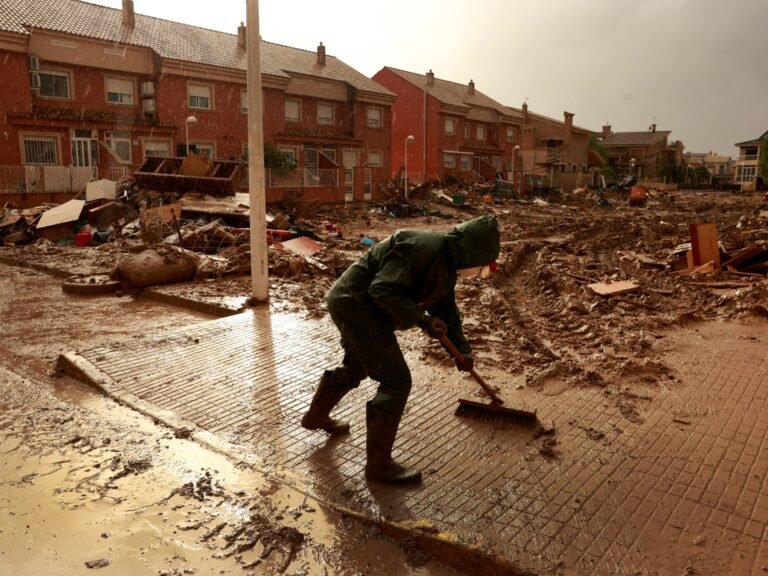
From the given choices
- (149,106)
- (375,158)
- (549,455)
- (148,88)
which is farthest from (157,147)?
(549,455)

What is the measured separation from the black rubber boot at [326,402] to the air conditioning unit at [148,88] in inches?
1039

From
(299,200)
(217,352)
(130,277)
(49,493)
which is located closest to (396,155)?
(299,200)

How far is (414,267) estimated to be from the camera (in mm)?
3359

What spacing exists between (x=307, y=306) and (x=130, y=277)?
11.5 ft

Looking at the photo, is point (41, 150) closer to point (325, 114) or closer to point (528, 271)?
point (325, 114)

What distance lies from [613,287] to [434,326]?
603 centimetres

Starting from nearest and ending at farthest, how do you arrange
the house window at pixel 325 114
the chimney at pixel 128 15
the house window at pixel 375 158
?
the chimney at pixel 128 15
the house window at pixel 325 114
the house window at pixel 375 158

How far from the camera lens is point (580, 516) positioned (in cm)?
311

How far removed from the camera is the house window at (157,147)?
86.1 feet

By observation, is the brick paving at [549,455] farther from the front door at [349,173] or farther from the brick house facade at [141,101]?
the front door at [349,173]

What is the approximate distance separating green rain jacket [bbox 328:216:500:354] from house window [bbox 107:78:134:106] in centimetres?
2659

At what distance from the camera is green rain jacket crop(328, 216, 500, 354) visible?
10.5 feet

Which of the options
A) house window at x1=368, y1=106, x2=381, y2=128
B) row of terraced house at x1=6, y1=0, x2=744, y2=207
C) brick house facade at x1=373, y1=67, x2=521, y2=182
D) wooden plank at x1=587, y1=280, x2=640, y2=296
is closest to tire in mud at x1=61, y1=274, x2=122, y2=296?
wooden plank at x1=587, y1=280, x2=640, y2=296

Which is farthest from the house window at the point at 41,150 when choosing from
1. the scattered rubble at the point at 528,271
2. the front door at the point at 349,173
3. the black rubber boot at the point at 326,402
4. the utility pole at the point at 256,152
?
the black rubber boot at the point at 326,402
